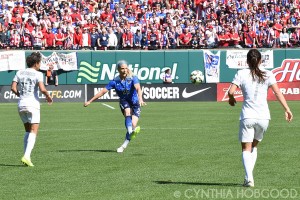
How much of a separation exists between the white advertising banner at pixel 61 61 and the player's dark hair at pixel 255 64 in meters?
33.4

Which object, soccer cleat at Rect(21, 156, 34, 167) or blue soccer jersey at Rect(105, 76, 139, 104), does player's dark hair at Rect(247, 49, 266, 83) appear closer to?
soccer cleat at Rect(21, 156, 34, 167)

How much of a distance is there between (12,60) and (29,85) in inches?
1171

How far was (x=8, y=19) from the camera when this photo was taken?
142ft

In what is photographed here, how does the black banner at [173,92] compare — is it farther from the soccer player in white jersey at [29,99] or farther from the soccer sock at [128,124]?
the soccer player in white jersey at [29,99]

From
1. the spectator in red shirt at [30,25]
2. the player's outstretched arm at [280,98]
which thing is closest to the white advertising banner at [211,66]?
the spectator in red shirt at [30,25]

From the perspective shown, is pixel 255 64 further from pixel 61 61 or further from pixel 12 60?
pixel 61 61

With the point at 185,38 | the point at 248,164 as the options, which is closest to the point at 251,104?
the point at 248,164

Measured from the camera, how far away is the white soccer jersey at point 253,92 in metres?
11.7

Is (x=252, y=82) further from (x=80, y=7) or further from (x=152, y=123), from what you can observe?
(x=80, y=7)

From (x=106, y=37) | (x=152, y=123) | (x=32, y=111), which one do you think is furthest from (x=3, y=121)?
(x=106, y=37)

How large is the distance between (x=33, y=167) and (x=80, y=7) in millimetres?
31647

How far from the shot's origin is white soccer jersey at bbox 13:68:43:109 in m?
14.6

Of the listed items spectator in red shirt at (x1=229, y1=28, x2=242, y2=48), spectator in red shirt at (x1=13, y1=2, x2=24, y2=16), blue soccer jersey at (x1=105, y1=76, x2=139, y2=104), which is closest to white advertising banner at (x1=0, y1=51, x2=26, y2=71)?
spectator in red shirt at (x1=13, y1=2, x2=24, y2=16)

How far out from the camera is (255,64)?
11578mm
